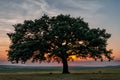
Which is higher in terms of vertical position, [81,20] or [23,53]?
[81,20]

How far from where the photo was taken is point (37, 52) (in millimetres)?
80562

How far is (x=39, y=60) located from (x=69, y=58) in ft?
25.3

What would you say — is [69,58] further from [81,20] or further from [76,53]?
[81,20]

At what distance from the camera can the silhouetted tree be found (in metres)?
78.2

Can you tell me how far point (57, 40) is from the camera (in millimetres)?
79500

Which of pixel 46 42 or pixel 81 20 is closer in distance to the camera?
pixel 46 42

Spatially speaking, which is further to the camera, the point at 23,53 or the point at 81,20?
the point at 81,20

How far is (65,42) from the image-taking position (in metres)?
79.9

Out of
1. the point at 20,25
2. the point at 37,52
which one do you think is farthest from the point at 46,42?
the point at 20,25

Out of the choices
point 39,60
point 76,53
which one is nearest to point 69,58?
point 76,53

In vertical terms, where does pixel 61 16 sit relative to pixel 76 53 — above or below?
above

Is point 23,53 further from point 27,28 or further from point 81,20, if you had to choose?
point 81,20

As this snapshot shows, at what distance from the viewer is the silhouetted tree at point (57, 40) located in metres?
78.2

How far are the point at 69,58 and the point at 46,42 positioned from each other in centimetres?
788
